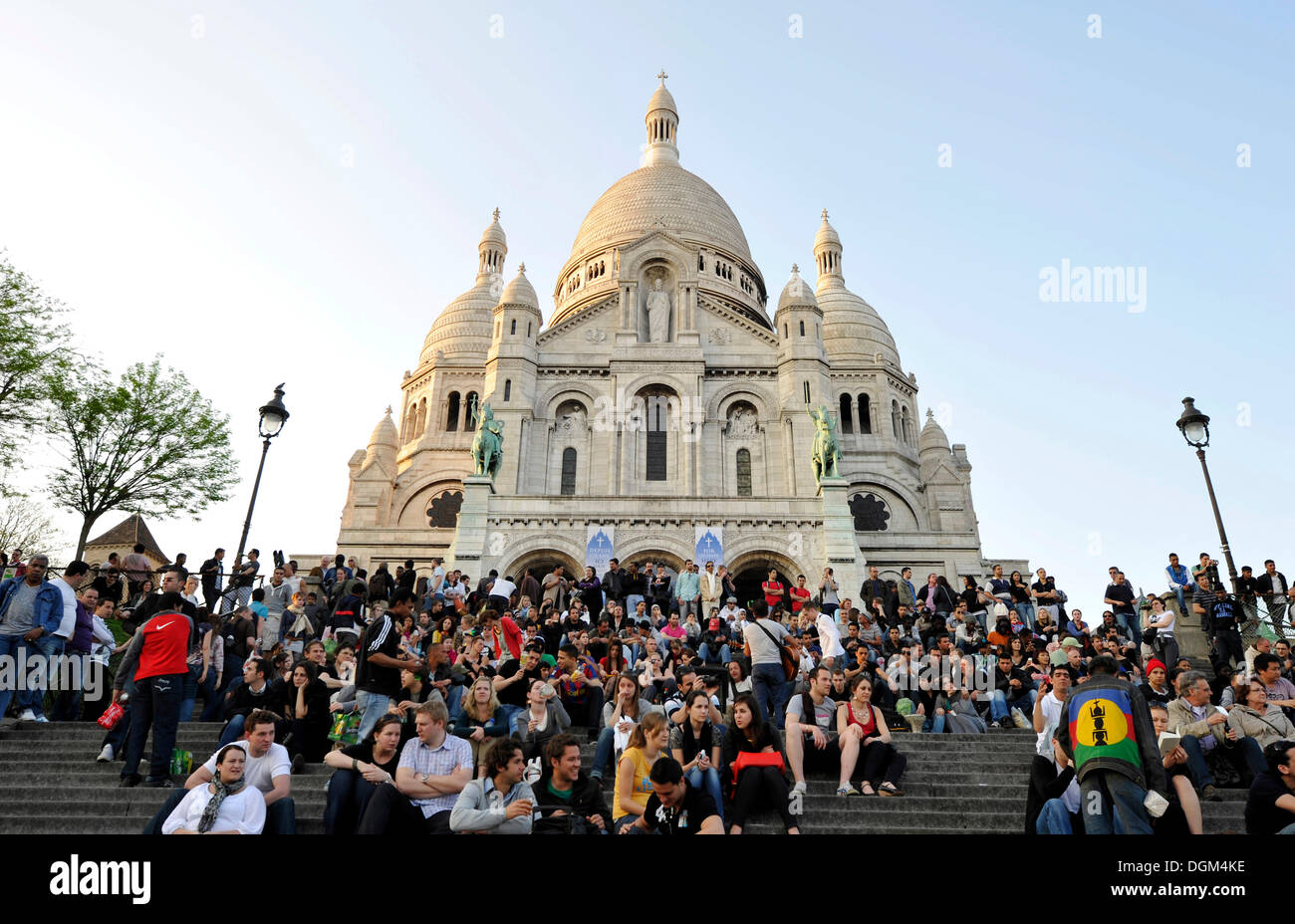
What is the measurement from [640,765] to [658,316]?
31.0 metres

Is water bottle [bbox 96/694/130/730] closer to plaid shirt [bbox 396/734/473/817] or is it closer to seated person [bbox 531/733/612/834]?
plaid shirt [bbox 396/734/473/817]

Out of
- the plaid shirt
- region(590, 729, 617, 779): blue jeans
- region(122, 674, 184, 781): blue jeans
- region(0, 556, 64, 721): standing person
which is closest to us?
the plaid shirt

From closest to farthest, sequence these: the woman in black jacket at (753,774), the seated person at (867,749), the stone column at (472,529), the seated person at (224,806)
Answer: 1. the seated person at (224,806)
2. the woman in black jacket at (753,774)
3. the seated person at (867,749)
4. the stone column at (472,529)

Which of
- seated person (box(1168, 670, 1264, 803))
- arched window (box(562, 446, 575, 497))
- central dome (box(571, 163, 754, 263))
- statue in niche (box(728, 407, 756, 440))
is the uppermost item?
central dome (box(571, 163, 754, 263))

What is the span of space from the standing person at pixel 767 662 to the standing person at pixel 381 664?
13.0 ft

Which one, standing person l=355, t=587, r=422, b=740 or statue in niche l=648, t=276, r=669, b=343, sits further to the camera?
statue in niche l=648, t=276, r=669, b=343

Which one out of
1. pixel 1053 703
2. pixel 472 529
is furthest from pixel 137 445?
pixel 1053 703

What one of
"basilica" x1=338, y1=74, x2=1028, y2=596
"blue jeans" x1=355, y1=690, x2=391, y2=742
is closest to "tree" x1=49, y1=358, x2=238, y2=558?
"basilica" x1=338, y1=74, x2=1028, y2=596

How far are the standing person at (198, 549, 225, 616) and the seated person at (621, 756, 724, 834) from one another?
1261 centimetres

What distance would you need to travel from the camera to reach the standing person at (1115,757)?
245 inches

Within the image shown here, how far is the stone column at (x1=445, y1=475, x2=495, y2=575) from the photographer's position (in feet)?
86.9

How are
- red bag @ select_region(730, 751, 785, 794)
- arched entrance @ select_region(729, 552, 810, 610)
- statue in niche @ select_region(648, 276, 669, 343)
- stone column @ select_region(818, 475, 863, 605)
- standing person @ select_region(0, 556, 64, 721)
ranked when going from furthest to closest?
statue in niche @ select_region(648, 276, 669, 343), arched entrance @ select_region(729, 552, 810, 610), stone column @ select_region(818, 475, 863, 605), standing person @ select_region(0, 556, 64, 721), red bag @ select_region(730, 751, 785, 794)

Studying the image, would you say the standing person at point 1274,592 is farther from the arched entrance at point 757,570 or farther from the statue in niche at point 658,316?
the statue in niche at point 658,316

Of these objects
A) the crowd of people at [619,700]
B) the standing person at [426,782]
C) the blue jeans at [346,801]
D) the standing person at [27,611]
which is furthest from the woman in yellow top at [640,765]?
the standing person at [27,611]
